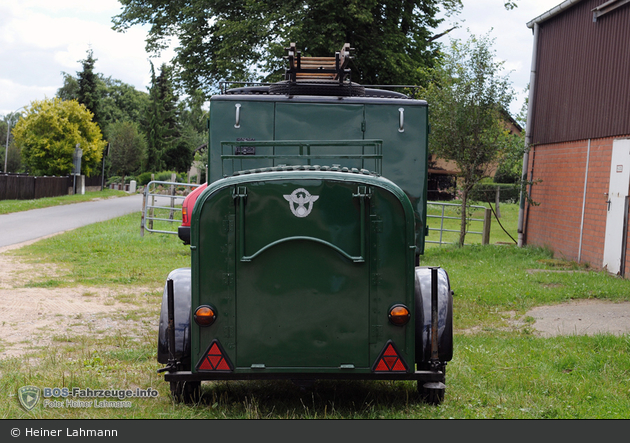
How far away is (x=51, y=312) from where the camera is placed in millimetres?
8711

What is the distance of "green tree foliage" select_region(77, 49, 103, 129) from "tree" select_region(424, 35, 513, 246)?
50535 millimetres

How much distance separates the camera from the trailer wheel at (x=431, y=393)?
4895 mm

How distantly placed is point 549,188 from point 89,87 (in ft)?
178

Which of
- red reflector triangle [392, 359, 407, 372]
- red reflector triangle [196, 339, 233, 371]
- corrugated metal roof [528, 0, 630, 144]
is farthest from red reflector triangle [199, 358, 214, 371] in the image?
corrugated metal roof [528, 0, 630, 144]

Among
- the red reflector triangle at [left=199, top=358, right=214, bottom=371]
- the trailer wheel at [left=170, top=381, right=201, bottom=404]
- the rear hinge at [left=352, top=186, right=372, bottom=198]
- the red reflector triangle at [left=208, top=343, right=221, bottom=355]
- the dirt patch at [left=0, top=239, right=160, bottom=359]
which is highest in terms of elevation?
the rear hinge at [left=352, top=186, right=372, bottom=198]

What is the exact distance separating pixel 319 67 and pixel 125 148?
6565 centimetres

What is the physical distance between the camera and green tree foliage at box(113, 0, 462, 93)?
22734mm

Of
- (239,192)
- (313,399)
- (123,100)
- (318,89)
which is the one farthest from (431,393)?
(123,100)

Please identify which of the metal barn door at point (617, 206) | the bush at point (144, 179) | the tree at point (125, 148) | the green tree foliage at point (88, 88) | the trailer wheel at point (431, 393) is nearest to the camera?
the trailer wheel at point (431, 393)

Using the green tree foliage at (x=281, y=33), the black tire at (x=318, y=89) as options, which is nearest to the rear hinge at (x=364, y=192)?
the black tire at (x=318, y=89)

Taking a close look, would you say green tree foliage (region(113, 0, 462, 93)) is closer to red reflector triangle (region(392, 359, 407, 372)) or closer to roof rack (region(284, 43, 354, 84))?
roof rack (region(284, 43, 354, 84))

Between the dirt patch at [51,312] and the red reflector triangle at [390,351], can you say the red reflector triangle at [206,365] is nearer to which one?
the red reflector triangle at [390,351]

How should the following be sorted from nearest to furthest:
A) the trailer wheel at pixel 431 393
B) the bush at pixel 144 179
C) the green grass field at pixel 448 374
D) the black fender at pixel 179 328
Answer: the black fender at pixel 179 328 < the green grass field at pixel 448 374 < the trailer wheel at pixel 431 393 < the bush at pixel 144 179

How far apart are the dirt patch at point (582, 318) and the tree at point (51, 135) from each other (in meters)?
39.7
